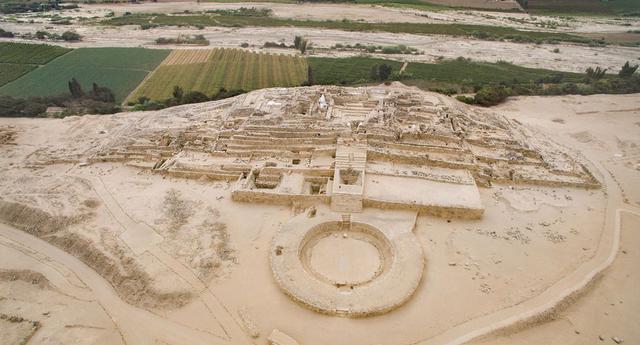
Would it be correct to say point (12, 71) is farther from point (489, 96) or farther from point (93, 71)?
point (489, 96)

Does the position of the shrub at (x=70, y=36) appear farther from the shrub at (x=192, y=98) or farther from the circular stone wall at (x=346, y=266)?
the circular stone wall at (x=346, y=266)

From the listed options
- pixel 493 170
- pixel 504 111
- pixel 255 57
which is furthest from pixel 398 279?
pixel 255 57

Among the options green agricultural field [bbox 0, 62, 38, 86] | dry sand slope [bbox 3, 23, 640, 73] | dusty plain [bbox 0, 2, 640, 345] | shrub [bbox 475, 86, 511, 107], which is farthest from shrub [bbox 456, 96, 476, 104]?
green agricultural field [bbox 0, 62, 38, 86]

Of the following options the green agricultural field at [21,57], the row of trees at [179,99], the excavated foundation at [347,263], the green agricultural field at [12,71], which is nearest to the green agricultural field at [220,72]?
the row of trees at [179,99]

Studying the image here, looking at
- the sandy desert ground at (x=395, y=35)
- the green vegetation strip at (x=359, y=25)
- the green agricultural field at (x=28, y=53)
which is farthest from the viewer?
the green vegetation strip at (x=359, y=25)

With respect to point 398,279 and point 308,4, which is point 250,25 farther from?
point 398,279

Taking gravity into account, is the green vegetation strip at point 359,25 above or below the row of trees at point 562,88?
above

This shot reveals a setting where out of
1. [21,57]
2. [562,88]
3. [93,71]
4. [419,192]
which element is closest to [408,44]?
[562,88]
